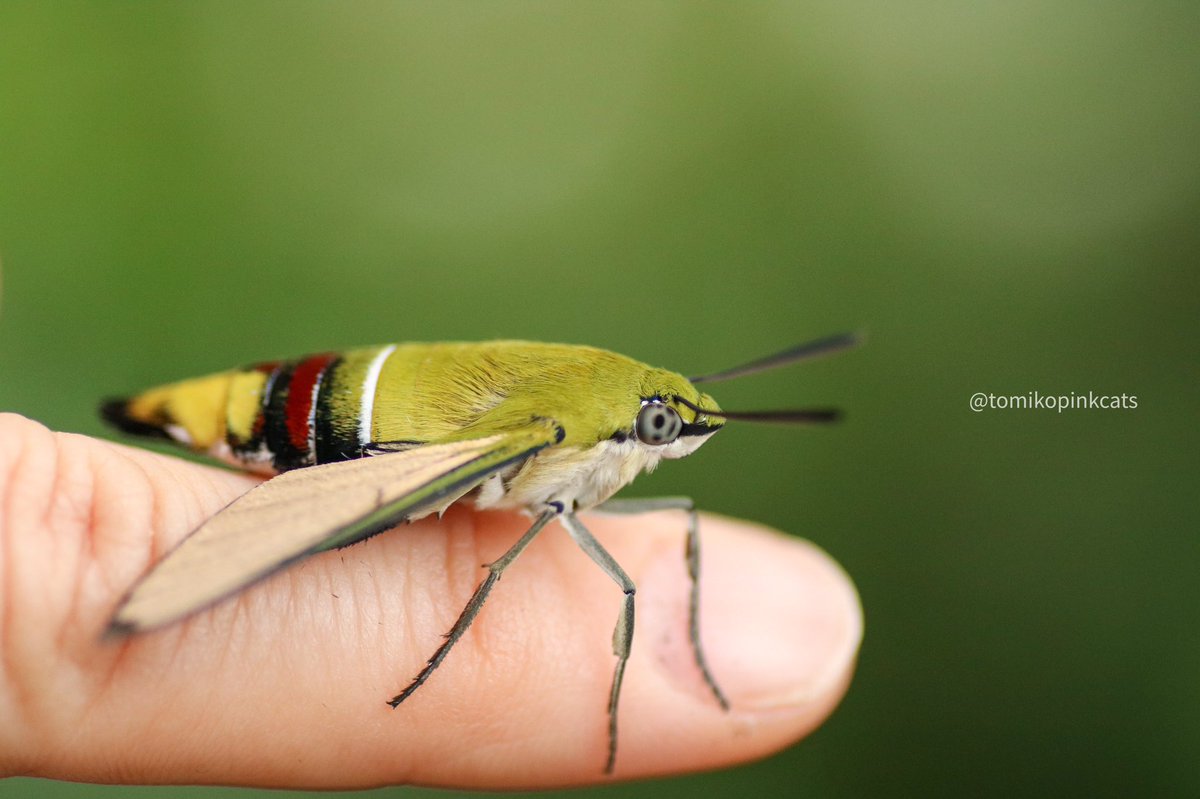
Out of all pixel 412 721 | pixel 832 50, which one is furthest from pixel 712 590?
pixel 832 50

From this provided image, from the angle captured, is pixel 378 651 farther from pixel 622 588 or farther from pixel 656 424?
pixel 656 424

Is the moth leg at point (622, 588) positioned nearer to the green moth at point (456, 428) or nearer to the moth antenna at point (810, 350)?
the green moth at point (456, 428)

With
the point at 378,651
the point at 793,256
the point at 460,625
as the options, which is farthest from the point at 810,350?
the point at 793,256

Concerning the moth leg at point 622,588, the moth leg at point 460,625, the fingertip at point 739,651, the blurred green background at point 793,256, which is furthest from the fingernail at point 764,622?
the blurred green background at point 793,256

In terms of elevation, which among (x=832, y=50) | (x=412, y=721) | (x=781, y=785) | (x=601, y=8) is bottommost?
(x=781, y=785)

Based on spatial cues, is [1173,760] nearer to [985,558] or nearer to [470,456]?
[985,558]

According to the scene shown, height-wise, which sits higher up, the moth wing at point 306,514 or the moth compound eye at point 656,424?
the moth compound eye at point 656,424
